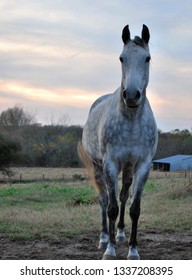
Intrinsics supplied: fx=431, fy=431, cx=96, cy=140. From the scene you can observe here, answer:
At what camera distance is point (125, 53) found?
16.1 feet

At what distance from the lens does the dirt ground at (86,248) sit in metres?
5.55

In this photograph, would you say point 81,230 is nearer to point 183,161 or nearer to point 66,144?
point 66,144

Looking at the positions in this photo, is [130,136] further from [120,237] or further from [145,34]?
[120,237]

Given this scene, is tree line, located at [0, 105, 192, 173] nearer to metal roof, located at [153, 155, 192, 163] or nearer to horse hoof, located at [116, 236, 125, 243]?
metal roof, located at [153, 155, 192, 163]

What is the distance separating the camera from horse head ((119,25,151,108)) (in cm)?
458

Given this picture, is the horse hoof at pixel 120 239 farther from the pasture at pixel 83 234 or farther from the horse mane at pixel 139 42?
the horse mane at pixel 139 42

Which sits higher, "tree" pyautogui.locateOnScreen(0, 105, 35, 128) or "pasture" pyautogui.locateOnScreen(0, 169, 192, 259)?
"tree" pyautogui.locateOnScreen(0, 105, 35, 128)

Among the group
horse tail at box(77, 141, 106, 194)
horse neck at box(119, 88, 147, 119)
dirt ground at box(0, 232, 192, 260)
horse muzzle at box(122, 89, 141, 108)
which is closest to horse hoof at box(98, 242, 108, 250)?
dirt ground at box(0, 232, 192, 260)

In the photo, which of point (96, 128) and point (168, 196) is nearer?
point (96, 128)

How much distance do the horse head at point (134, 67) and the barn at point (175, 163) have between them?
5211 centimetres

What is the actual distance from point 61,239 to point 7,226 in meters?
1.42

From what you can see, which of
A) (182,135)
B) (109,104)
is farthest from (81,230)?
(182,135)

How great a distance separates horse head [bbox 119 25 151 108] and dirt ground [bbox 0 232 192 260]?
2155 millimetres

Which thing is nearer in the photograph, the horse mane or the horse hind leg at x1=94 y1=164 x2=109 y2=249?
the horse mane
